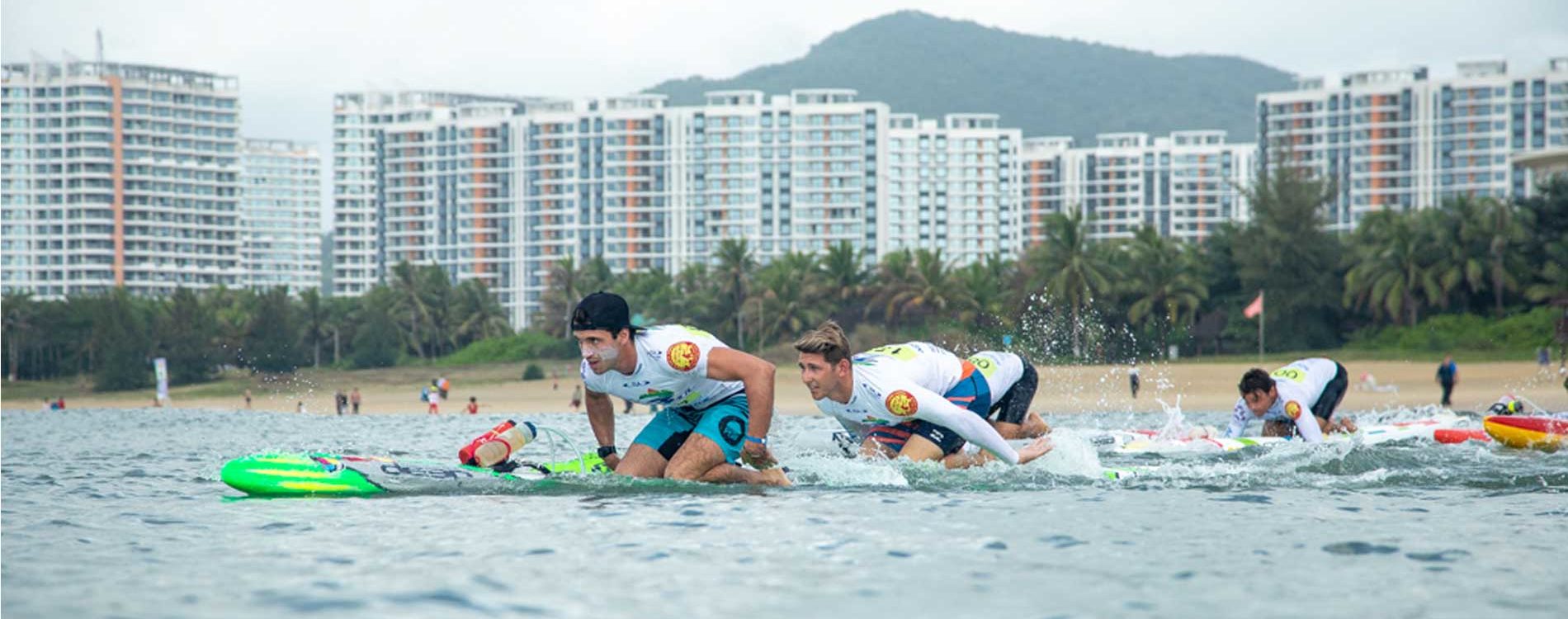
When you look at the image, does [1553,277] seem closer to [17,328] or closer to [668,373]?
[668,373]

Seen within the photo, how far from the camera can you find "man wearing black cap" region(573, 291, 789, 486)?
10227 mm

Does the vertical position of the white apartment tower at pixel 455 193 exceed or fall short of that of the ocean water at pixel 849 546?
it exceeds it

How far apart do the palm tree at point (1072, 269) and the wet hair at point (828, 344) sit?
6000 cm

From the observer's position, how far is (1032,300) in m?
73.2

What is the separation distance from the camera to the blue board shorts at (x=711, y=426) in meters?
11.0

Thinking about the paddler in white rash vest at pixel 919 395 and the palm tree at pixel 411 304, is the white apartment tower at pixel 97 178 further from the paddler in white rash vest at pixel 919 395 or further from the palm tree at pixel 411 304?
the paddler in white rash vest at pixel 919 395

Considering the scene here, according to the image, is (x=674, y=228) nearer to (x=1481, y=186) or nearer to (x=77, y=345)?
(x=77, y=345)

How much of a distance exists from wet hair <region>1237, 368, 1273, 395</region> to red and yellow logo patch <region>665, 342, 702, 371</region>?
7.64 meters

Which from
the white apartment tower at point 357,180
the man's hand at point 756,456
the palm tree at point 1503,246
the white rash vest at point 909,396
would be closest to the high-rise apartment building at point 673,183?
the white apartment tower at point 357,180

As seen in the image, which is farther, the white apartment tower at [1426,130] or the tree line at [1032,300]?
the white apartment tower at [1426,130]

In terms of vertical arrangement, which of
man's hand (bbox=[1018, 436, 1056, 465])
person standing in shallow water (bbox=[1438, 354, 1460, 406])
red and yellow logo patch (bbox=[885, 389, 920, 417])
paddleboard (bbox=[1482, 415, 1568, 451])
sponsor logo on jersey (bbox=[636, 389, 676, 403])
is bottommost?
person standing in shallow water (bbox=[1438, 354, 1460, 406])

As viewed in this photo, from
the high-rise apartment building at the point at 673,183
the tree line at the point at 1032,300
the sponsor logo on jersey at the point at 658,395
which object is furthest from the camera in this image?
the high-rise apartment building at the point at 673,183

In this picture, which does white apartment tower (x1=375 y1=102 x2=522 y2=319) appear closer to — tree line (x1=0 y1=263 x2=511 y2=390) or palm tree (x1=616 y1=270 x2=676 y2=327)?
tree line (x1=0 y1=263 x2=511 y2=390)

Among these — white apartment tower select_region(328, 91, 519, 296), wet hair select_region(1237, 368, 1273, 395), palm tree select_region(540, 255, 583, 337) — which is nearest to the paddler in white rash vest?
wet hair select_region(1237, 368, 1273, 395)
